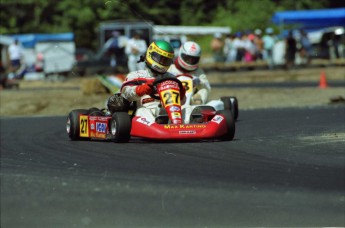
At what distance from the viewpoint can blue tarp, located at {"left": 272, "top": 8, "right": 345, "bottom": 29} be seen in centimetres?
3791

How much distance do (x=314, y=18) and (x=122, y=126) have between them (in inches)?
1214

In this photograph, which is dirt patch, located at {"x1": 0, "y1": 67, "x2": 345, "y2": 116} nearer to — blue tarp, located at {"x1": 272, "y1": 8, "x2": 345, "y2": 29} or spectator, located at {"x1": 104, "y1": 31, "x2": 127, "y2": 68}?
spectator, located at {"x1": 104, "y1": 31, "x2": 127, "y2": 68}

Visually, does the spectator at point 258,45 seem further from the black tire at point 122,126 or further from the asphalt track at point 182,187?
the asphalt track at point 182,187

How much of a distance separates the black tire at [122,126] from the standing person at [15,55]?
2208 centimetres

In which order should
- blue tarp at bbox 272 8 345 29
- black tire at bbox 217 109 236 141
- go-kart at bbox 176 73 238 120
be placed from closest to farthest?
black tire at bbox 217 109 236 141, go-kart at bbox 176 73 238 120, blue tarp at bbox 272 8 345 29

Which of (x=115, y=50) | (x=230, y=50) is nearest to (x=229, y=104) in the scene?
(x=230, y=50)

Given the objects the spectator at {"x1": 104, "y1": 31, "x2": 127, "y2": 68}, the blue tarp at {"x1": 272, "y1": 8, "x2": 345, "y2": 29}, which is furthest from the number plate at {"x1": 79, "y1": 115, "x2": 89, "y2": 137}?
the blue tarp at {"x1": 272, "y1": 8, "x2": 345, "y2": 29}

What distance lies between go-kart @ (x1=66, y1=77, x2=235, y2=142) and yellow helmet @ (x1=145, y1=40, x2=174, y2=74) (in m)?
0.29

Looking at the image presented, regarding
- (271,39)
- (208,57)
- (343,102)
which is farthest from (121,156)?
(208,57)

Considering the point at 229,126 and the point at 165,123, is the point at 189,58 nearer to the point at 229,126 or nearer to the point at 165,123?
the point at 165,123

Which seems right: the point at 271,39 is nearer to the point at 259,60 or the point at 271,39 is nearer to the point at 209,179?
the point at 259,60

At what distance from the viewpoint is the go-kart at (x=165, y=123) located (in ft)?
30.8

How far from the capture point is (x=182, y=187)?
591 centimetres

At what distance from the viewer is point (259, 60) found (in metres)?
37.0
